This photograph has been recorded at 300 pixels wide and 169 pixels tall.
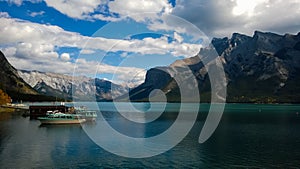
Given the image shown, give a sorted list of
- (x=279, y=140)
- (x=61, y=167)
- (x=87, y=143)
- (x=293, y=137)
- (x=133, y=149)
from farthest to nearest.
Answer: (x=293, y=137) < (x=279, y=140) < (x=87, y=143) < (x=133, y=149) < (x=61, y=167)

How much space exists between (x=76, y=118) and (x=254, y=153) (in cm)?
9005

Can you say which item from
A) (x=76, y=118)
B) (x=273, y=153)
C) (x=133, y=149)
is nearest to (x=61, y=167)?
(x=133, y=149)

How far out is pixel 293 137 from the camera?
90875 mm

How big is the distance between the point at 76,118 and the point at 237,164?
94.3 m

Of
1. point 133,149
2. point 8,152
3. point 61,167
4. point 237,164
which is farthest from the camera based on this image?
point 133,149

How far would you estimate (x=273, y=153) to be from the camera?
218ft

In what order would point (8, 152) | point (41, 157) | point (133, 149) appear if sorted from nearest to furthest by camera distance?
1. point (41, 157)
2. point (8, 152)
3. point (133, 149)

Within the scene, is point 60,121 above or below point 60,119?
below

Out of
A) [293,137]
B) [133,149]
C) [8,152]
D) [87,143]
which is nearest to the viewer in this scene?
[8,152]

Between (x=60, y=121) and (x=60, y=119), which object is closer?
(x=60, y=121)

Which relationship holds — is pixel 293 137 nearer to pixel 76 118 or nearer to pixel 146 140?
pixel 146 140

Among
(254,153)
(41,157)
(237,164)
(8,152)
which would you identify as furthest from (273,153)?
(8,152)

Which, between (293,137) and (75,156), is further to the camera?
(293,137)

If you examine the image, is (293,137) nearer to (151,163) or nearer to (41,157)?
(151,163)
